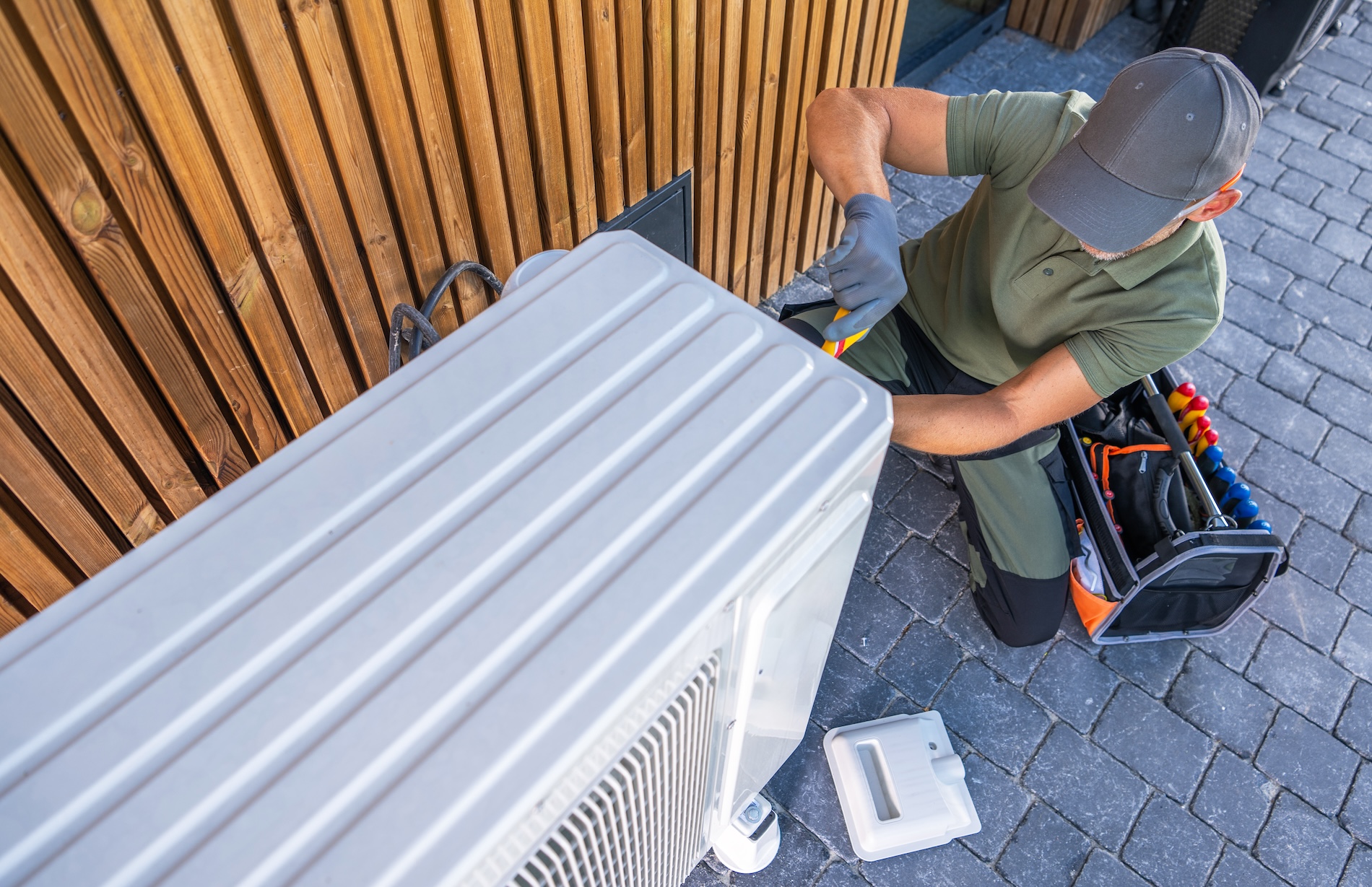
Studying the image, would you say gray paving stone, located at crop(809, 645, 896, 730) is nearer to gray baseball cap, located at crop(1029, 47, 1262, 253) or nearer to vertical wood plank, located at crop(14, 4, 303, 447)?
gray baseball cap, located at crop(1029, 47, 1262, 253)

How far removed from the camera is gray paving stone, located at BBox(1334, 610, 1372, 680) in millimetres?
2734

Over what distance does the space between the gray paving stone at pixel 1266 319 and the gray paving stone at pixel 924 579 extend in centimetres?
177

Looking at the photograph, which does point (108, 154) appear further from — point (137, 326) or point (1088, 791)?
point (1088, 791)

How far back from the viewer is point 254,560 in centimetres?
104

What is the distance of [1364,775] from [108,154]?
11.4ft

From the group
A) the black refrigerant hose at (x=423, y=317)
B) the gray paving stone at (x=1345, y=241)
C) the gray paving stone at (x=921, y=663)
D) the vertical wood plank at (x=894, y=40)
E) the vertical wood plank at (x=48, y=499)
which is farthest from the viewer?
the gray paving stone at (x=1345, y=241)

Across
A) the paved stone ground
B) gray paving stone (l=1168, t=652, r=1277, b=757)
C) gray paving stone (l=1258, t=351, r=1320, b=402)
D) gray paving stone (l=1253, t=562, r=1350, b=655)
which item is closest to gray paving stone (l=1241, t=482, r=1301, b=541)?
the paved stone ground

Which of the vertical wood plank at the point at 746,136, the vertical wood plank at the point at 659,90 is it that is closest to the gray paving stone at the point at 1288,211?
the vertical wood plank at the point at 746,136

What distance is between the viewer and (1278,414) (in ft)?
10.8

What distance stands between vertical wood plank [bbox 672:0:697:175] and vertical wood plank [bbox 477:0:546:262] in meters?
0.48

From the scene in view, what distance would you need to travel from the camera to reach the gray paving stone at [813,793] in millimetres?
2422

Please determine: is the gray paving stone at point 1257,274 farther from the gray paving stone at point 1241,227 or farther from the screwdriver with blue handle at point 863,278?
the screwdriver with blue handle at point 863,278

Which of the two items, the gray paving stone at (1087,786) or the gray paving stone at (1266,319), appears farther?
the gray paving stone at (1266,319)

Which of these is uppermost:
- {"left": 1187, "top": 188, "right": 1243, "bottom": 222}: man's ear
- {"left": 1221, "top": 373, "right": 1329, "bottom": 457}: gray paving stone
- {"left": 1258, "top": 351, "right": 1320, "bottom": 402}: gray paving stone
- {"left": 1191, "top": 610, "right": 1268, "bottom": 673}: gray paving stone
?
{"left": 1187, "top": 188, "right": 1243, "bottom": 222}: man's ear
